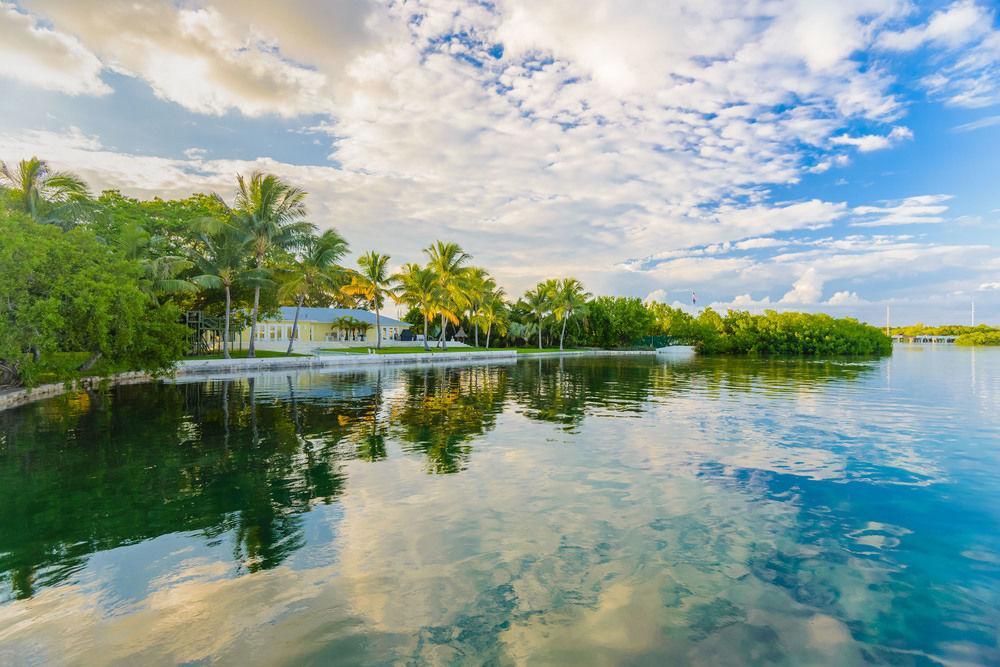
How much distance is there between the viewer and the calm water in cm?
363

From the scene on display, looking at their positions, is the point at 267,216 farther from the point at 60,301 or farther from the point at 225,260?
the point at 60,301

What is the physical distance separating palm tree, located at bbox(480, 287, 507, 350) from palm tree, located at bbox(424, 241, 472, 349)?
9.15 metres

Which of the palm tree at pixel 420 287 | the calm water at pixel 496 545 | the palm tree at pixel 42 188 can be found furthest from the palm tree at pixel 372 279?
the calm water at pixel 496 545

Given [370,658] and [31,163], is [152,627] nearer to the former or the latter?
[370,658]

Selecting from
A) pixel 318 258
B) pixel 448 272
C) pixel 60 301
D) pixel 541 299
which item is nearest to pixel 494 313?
pixel 541 299

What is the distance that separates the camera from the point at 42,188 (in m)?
23.2

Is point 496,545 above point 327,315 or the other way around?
the other way around

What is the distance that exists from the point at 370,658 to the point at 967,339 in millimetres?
173636

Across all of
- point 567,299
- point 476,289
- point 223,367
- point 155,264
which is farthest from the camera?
point 567,299

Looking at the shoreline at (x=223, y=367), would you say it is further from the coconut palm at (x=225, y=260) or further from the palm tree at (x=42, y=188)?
the palm tree at (x=42, y=188)

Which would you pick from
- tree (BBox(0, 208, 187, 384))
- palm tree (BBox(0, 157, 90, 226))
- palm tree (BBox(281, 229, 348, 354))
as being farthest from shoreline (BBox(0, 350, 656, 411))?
palm tree (BBox(0, 157, 90, 226))

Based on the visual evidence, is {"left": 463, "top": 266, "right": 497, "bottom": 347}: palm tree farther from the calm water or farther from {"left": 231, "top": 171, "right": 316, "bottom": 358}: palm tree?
the calm water

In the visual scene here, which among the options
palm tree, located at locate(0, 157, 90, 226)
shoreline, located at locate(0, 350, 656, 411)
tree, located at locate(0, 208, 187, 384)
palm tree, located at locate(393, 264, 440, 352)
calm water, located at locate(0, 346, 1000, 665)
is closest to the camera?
calm water, located at locate(0, 346, 1000, 665)

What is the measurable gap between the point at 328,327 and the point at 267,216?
869 inches
